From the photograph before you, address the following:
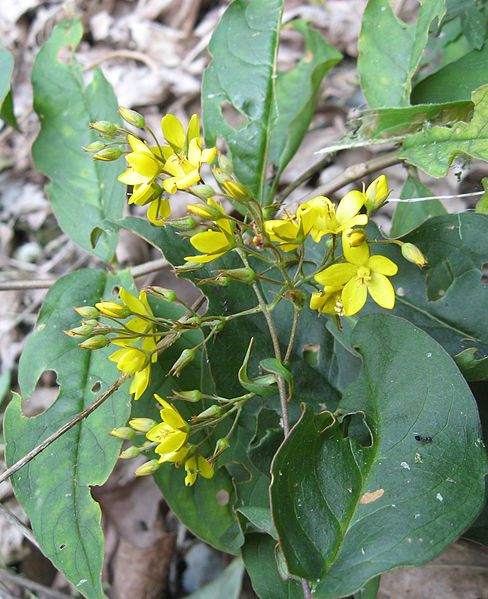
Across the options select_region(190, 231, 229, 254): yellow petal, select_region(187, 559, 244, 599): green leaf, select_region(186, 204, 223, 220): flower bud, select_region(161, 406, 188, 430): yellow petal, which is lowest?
select_region(187, 559, 244, 599): green leaf

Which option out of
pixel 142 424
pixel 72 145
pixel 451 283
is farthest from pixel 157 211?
pixel 451 283

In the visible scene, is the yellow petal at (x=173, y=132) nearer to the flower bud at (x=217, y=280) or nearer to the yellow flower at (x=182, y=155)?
the yellow flower at (x=182, y=155)

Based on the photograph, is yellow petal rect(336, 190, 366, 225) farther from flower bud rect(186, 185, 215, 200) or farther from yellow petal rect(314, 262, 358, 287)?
flower bud rect(186, 185, 215, 200)

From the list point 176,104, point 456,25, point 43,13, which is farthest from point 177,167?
→ point 43,13

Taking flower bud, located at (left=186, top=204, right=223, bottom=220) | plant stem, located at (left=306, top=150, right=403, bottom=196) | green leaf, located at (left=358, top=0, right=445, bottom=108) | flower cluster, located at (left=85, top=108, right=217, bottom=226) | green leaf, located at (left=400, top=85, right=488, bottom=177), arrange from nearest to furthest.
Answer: flower bud, located at (left=186, top=204, right=223, bottom=220) < flower cluster, located at (left=85, top=108, right=217, bottom=226) < green leaf, located at (left=400, top=85, right=488, bottom=177) < green leaf, located at (left=358, top=0, right=445, bottom=108) < plant stem, located at (left=306, top=150, right=403, bottom=196)

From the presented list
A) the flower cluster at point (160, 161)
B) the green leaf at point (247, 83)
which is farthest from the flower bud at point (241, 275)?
the green leaf at point (247, 83)

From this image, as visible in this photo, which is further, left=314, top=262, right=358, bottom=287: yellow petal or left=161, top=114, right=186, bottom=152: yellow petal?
left=161, top=114, right=186, bottom=152: yellow petal

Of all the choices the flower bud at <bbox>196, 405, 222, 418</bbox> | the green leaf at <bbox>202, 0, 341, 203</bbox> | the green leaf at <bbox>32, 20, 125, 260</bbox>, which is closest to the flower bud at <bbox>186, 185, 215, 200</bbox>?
the flower bud at <bbox>196, 405, 222, 418</bbox>
